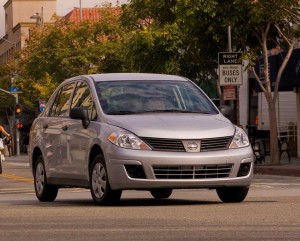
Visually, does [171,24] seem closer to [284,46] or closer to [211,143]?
[284,46]

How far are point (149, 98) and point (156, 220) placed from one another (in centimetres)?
395

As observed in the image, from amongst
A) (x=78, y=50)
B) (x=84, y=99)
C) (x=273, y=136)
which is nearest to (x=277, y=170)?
(x=273, y=136)

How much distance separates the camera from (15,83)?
9344 centimetres

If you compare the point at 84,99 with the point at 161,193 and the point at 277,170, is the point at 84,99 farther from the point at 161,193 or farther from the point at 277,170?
the point at 277,170

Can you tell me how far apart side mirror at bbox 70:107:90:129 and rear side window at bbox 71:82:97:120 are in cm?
11

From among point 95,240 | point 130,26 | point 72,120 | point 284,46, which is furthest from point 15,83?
point 95,240

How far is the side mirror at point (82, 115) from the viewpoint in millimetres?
16484

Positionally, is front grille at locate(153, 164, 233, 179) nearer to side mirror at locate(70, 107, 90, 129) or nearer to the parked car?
the parked car

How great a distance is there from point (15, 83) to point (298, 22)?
56929 millimetres

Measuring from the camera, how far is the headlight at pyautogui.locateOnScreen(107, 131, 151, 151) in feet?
50.7

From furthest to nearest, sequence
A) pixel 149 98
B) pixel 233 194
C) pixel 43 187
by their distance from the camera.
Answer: pixel 43 187 → pixel 149 98 → pixel 233 194

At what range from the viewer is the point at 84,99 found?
1722cm

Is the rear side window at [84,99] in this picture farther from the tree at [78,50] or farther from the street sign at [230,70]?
the tree at [78,50]

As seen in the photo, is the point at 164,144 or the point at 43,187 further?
the point at 43,187
